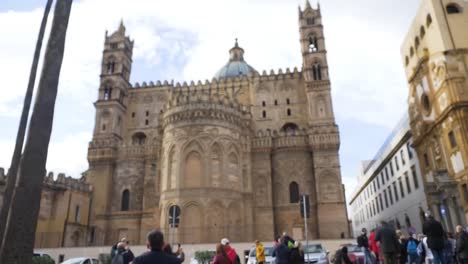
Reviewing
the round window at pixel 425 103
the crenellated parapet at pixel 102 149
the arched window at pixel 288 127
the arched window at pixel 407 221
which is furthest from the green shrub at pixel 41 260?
the arched window at pixel 407 221

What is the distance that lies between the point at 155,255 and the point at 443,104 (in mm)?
29471

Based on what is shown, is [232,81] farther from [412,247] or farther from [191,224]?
[412,247]

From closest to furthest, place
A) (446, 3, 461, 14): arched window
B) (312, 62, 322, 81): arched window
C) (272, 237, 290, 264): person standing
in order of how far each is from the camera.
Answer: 1. (272, 237, 290, 264): person standing
2. (446, 3, 461, 14): arched window
3. (312, 62, 322, 81): arched window

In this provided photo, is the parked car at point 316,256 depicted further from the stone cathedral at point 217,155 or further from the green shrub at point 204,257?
the stone cathedral at point 217,155

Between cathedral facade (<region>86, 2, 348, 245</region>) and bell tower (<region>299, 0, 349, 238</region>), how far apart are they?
0.34 ft

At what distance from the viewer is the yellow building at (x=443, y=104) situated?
26219 mm

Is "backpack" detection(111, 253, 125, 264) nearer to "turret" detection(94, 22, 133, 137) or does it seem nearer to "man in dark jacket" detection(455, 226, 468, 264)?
"man in dark jacket" detection(455, 226, 468, 264)

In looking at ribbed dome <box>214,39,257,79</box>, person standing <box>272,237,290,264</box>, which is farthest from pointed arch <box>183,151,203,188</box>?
person standing <box>272,237,290,264</box>

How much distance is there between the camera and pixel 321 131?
3816cm

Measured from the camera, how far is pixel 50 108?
25.2 feet

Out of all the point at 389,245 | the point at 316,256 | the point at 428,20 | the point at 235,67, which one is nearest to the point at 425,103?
the point at 428,20

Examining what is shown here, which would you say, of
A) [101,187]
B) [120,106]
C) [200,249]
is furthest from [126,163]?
[200,249]

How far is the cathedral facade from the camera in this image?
3284 centimetres

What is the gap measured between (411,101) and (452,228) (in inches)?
508
